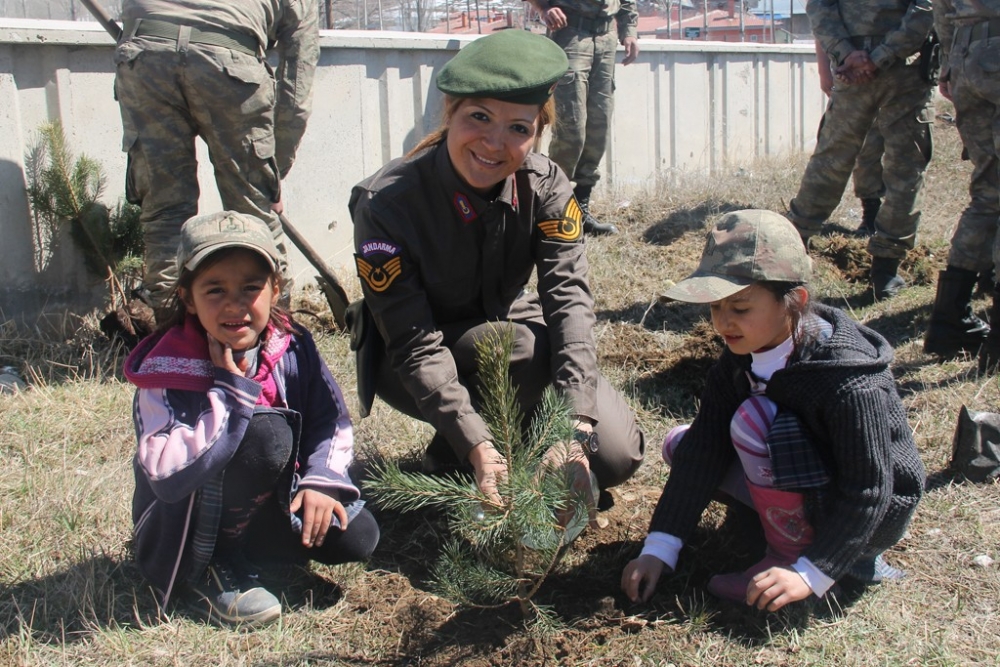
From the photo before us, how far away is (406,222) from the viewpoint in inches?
104

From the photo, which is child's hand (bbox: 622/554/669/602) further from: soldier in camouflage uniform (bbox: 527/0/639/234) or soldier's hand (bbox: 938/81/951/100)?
soldier in camouflage uniform (bbox: 527/0/639/234)

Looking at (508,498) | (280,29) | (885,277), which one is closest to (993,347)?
(885,277)

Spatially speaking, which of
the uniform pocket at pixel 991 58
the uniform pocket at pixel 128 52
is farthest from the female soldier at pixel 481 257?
the uniform pocket at pixel 991 58

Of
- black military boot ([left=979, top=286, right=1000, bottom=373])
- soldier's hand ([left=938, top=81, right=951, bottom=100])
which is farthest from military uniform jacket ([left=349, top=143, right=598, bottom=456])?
soldier's hand ([left=938, top=81, right=951, bottom=100])

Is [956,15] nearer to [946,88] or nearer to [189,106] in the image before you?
[946,88]

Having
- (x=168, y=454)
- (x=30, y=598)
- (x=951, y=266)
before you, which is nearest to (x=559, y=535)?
(x=168, y=454)

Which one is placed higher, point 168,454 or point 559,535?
point 168,454

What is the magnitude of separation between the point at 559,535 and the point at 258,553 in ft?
2.89

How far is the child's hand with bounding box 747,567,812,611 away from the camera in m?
2.10

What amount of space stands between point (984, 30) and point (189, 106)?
10.6ft

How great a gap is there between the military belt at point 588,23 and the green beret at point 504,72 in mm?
3699

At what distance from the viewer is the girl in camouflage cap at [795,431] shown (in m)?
2.13

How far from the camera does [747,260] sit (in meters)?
2.13

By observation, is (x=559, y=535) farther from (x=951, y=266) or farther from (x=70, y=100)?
(x=70, y=100)
